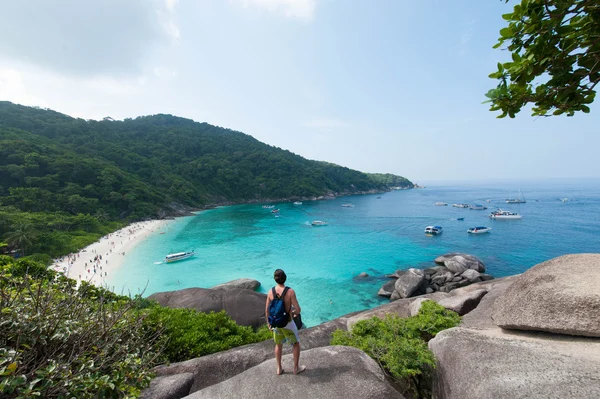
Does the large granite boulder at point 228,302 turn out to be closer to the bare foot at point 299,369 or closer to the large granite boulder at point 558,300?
the bare foot at point 299,369

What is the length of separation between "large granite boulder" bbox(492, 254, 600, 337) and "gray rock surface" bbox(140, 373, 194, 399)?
7.43 metres

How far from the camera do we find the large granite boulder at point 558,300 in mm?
4309

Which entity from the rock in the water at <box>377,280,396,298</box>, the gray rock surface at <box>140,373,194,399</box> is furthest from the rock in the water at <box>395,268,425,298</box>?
the gray rock surface at <box>140,373,194,399</box>

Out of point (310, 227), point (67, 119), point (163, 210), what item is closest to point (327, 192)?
point (310, 227)

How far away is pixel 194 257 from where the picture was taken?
34.0 metres

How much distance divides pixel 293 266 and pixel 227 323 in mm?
21817

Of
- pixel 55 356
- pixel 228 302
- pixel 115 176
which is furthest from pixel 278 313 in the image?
pixel 115 176

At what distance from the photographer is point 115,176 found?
5909 centimetres

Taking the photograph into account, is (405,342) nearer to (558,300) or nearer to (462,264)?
(558,300)

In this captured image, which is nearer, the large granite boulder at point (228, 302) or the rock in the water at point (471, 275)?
the large granite boulder at point (228, 302)

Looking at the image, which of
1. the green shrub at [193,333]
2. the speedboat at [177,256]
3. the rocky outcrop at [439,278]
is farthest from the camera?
the speedboat at [177,256]

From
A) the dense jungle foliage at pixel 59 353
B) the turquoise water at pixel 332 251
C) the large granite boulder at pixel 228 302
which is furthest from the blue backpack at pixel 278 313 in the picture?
the turquoise water at pixel 332 251

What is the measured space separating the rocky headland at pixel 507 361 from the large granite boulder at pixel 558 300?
0.01 m

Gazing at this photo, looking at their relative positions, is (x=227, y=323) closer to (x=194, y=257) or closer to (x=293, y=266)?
(x=293, y=266)
